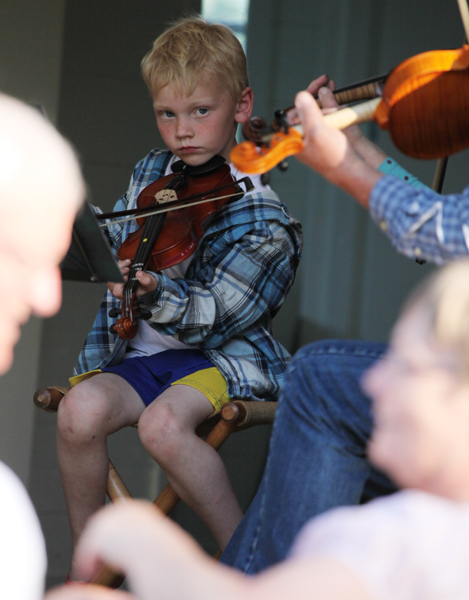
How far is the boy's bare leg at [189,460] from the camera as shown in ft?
3.85

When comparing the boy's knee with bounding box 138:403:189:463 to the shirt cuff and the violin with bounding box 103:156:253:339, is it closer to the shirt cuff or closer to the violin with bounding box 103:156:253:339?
the violin with bounding box 103:156:253:339

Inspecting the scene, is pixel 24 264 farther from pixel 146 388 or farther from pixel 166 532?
pixel 146 388

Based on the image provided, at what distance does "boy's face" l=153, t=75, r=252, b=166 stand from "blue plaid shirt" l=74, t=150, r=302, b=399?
0.13 m

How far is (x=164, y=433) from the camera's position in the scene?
117 centimetres

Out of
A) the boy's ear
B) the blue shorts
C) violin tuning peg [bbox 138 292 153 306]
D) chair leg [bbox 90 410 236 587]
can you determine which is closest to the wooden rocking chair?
chair leg [bbox 90 410 236 587]

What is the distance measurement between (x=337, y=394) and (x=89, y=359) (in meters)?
0.82

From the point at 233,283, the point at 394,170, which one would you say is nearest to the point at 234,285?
the point at 233,283

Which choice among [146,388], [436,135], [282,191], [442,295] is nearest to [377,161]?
[436,135]

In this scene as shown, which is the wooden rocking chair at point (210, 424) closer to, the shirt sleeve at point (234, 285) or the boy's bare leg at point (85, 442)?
the boy's bare leg at point (85, 442)

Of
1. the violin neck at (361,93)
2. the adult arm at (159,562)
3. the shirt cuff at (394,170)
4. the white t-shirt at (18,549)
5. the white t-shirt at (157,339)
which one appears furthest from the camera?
the white t-shirt at (157,339)

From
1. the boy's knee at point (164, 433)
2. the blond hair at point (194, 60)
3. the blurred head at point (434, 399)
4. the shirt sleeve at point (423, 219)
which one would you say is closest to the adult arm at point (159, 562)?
the blurred head at point (434, 399)

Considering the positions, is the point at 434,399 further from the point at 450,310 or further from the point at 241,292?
the point at 241,292

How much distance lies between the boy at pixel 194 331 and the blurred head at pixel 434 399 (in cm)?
68

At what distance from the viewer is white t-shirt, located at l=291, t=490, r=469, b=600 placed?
45 cm
